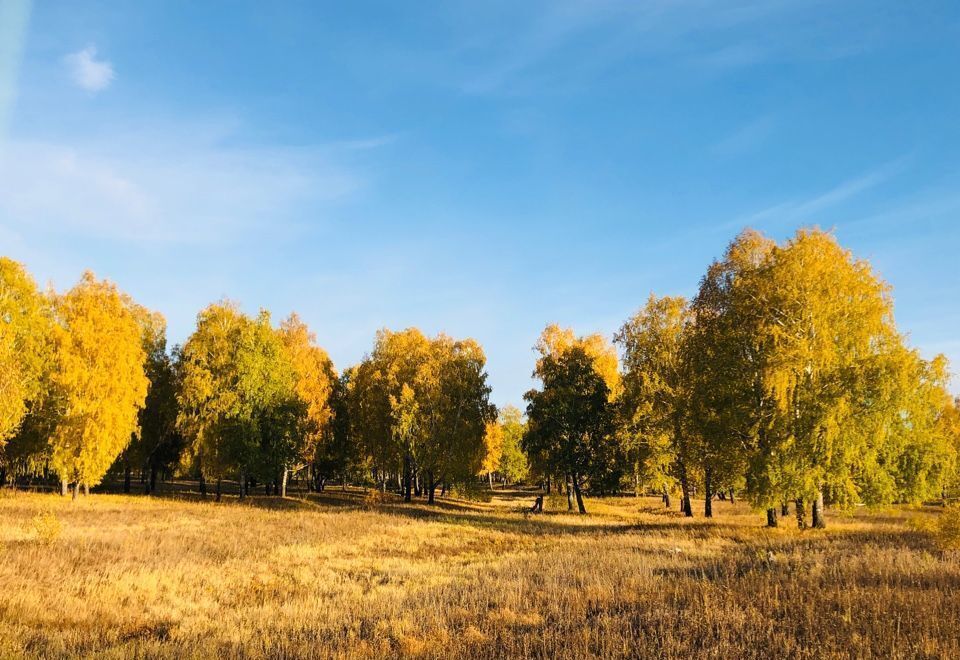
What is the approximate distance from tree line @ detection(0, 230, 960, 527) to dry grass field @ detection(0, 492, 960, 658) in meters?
5.07

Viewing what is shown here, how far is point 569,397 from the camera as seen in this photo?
132ft

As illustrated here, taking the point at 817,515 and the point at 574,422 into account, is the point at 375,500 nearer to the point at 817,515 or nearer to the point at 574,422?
the point at 574,422

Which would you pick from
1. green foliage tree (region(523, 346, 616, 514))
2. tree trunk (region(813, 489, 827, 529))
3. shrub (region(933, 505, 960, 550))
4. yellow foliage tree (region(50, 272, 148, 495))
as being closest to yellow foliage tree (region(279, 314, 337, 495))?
yellow foliage tree (region(50, 272, 148, 495))

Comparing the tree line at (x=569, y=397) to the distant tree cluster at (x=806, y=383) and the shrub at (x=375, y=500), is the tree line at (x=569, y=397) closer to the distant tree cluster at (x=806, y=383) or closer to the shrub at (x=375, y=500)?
the distant tree cluster at (x=806, y=383)

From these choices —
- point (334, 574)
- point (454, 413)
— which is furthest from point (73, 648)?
point (454, 413)

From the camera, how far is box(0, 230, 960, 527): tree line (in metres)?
23.9

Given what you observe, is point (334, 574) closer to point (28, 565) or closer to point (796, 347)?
point (28, 565)

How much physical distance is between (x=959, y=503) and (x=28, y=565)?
81.1 ft

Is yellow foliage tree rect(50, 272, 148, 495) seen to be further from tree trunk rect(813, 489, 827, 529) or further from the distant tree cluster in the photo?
tree trunk rect(813, 489, 827, 529)

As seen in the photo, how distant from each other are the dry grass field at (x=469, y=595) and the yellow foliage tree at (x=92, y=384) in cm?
1187

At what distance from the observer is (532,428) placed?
42.1m

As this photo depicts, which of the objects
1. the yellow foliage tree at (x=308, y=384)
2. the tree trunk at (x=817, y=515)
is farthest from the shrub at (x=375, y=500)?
the tree trunk at (x=817, y=515)

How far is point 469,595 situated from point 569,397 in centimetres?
2846

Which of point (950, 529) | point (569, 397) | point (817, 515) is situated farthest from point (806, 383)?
point (569, 397)
